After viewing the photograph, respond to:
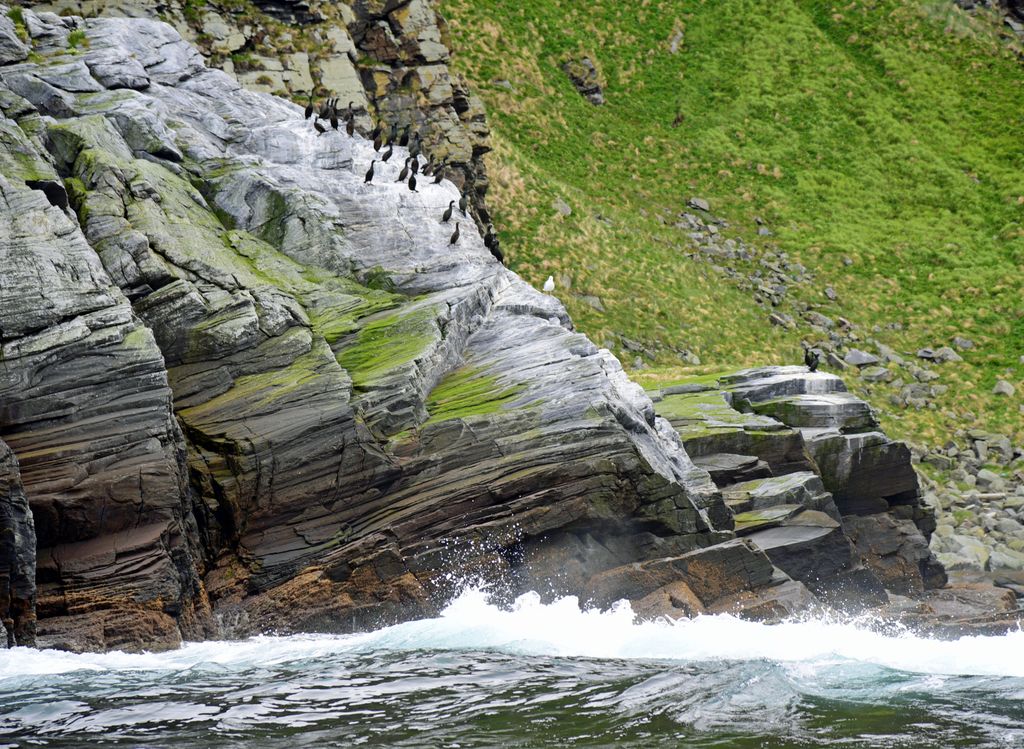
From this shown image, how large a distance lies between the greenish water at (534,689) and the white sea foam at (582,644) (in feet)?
0.26

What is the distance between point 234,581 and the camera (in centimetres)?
2653

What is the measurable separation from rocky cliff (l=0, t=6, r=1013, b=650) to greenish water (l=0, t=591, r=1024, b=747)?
170 cm

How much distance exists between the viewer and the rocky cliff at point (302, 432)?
24.9 metres

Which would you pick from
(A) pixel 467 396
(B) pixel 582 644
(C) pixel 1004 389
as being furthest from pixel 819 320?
(B) pixel 582 644

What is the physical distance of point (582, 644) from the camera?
78.7ft

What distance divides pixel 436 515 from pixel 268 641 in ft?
16.5

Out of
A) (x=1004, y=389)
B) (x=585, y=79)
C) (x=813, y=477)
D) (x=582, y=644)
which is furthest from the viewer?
(x=585, y=79)

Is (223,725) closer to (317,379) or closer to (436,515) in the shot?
(436,515)

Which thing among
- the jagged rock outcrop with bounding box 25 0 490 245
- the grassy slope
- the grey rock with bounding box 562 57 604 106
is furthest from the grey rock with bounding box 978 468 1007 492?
the grey rock with bounding box 562 57 604 106

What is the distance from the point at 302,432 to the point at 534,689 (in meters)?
10.5

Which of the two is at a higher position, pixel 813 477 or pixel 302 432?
pixel 302 432

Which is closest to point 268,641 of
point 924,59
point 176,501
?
point 176,501

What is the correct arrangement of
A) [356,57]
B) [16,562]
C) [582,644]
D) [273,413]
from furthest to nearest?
[356,57], [273,413], [582,644], [16,562]

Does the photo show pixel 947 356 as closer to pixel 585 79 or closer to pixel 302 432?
pixel 585 79
